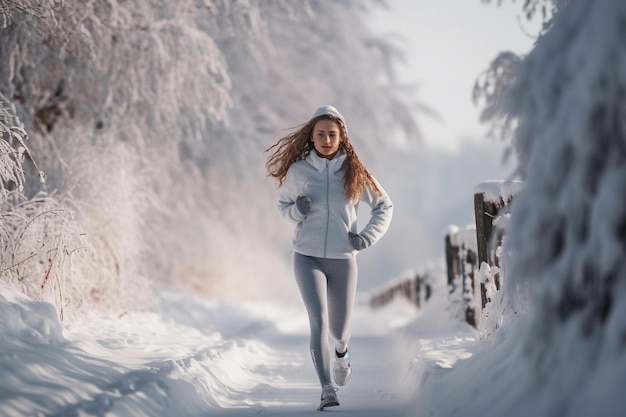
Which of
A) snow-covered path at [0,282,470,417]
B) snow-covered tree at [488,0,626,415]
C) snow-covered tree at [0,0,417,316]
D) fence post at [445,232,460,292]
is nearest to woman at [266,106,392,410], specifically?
snow-covered path at [0,282,470,417]

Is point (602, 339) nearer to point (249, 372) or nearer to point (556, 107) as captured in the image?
point (556, 107)

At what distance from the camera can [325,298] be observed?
408 cm

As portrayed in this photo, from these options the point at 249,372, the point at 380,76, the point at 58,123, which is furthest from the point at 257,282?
the point at 249,372

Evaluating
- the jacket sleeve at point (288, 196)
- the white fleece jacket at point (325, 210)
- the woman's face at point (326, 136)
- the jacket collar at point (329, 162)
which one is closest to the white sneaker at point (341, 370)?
the white fleece jacket at point (325, 210)

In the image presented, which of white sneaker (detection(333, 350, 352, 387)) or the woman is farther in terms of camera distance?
white sneaker (detection(333, 350, 352, 387))

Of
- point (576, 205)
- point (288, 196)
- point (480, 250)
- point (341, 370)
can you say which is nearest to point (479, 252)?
point (480, 250)

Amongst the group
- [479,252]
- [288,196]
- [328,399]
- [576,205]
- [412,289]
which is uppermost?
[412,289]

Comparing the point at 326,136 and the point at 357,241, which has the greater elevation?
the point at 326,136

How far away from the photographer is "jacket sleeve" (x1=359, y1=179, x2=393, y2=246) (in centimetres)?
421

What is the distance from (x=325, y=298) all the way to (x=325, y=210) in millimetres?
599

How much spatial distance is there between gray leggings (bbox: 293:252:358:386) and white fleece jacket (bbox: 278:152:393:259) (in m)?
0.08

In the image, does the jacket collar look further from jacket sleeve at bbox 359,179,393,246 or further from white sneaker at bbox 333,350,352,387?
white sneaker at bbox 333,350,352,387

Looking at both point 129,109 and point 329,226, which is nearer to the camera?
point 329,226

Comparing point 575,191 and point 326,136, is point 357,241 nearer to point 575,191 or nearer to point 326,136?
point 326,136
